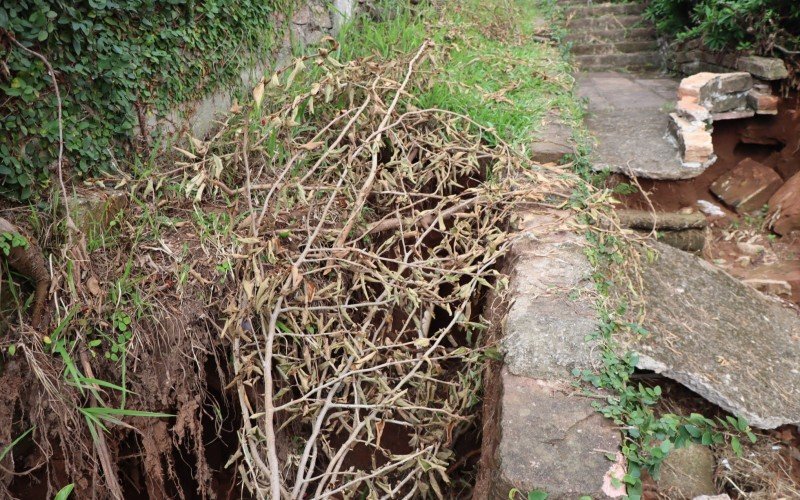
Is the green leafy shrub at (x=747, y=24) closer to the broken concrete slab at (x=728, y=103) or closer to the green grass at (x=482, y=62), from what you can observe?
the broken concrete slab at (x=728, y=103)

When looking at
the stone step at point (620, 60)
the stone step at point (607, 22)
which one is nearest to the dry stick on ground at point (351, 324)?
the stone step at point (620, 60)

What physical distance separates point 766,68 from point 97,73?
437cm

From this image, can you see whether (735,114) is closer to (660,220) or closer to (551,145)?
(660,220)

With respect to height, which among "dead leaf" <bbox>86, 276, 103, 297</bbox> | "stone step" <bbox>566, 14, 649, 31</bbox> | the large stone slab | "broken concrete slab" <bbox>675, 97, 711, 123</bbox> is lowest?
the large stone slab

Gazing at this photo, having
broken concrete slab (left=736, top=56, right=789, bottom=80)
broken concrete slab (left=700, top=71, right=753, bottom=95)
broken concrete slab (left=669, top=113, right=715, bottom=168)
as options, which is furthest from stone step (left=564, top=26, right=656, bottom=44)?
broken concrete slab (left=669, top=113, right=715, bottom=168)

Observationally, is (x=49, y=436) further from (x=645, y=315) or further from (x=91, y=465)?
(x=645, y=315)

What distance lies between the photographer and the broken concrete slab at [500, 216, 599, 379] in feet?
6.27

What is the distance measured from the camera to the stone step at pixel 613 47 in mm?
7188

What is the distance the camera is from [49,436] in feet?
6.05

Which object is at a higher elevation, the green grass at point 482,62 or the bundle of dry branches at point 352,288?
the green grass at point 482,62

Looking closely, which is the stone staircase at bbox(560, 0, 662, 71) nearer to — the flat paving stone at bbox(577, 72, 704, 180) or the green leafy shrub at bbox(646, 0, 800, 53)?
the flat paving stone at bbox(577, 72, 704, 180)

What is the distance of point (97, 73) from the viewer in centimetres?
218

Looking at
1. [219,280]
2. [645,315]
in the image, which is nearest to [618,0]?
[645,315]

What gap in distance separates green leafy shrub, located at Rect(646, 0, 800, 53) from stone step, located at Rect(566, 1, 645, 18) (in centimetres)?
227
